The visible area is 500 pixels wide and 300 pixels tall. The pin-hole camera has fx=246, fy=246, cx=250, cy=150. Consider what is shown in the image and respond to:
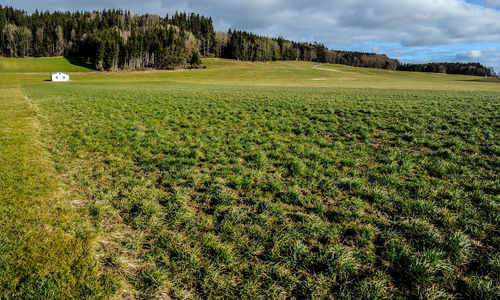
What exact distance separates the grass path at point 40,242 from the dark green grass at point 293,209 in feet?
1.40

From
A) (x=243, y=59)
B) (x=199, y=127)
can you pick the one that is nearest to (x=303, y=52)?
(x=243, y=59)

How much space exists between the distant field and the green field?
368 ft

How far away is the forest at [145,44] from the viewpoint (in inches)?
4080

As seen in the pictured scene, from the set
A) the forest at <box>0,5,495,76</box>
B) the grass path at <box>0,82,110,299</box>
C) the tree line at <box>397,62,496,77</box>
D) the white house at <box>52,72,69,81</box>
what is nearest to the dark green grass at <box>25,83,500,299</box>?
→ the grass path at <box>0,82,110,299</box>

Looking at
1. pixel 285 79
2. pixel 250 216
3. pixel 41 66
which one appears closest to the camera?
pixel 250 216

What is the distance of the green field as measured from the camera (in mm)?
4074

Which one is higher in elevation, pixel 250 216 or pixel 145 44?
pixel 145 44

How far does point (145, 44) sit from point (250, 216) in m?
118

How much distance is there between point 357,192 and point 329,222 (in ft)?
5.98

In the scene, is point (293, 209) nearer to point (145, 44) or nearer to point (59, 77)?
point (59, 77)

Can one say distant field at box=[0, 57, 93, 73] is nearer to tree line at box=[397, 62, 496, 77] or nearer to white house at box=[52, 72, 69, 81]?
Result: white house at box=[52, 72, 69, 81]

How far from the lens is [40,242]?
4695mm

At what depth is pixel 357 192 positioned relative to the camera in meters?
6.95

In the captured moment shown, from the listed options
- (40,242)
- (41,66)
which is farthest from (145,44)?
(40,242)
